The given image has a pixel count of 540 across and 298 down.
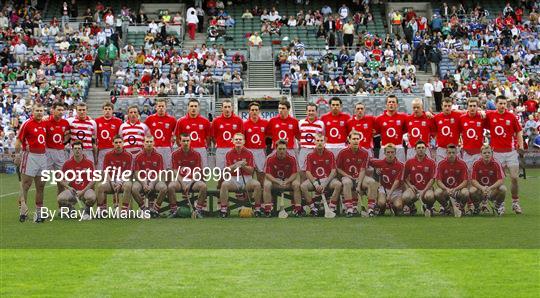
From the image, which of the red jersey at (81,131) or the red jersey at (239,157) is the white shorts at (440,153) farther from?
the red jersey at (81,131)

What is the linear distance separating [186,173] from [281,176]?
4.98 feet

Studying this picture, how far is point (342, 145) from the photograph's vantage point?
19.1 meters

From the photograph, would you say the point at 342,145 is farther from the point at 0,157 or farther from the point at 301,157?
the point at 0,157

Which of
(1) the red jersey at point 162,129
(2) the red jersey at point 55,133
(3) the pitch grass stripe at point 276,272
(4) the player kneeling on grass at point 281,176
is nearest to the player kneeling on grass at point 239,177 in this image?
(4) the player kneeling on grass at point 281,176

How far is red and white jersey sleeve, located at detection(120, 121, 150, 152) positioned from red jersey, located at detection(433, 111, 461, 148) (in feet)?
16.0

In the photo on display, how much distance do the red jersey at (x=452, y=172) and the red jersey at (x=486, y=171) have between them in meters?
0.21

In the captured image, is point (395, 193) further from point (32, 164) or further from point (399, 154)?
point (32, 164)

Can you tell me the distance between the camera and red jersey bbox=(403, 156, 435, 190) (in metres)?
18.3

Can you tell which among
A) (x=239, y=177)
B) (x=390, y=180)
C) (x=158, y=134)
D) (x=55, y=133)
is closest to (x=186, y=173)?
(x=239, y=177)

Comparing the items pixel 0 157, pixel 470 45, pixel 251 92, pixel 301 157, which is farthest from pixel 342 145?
pixel 470 45

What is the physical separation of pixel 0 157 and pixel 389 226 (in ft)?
67.3

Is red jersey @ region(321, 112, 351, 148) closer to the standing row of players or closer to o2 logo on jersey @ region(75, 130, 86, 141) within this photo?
the standing row of players

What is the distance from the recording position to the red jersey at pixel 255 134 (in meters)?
18.9

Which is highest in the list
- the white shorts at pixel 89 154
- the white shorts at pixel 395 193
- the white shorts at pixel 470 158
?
the white shorts at pixel 89 154
